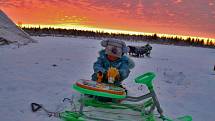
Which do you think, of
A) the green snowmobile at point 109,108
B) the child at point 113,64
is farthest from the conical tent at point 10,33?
the green snowmobile at point 109,108

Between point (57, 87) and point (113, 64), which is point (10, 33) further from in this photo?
point (113, 64)

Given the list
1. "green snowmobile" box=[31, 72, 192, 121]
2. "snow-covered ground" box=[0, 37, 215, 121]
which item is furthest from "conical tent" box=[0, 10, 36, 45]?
"green snowmobile" box=[31, 72, 192, 121]

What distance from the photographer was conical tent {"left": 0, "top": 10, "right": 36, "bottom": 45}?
62.1ft

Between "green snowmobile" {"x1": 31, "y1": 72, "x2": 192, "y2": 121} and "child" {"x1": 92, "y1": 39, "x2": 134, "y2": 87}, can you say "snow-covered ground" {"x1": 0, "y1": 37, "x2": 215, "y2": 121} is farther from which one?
"child" {"x1": 92, "y1": 39, "x2": 134, "y2": 87}

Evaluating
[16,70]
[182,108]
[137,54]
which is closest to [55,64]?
[16,70]

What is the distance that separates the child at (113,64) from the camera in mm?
8727

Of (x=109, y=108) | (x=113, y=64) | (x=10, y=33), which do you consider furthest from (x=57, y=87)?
(x=10, y=33)

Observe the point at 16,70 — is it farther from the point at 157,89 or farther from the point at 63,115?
the point at 63,115

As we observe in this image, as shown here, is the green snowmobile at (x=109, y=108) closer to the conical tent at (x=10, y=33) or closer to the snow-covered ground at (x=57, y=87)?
the snow-covered ground at (x=57, y=87)

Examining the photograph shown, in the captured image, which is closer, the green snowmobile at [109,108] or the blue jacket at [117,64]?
the green snowmobile at [109,108]

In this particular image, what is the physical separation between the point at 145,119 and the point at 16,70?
5272 mm

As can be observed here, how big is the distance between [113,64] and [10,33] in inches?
457

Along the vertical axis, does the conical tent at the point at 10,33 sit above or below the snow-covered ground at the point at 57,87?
above

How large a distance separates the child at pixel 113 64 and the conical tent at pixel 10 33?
33.7ft
